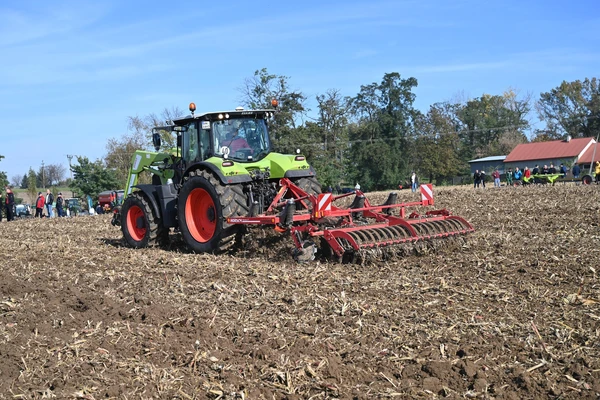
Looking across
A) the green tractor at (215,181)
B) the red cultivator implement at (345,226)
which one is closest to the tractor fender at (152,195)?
the green tractor at (215,181)

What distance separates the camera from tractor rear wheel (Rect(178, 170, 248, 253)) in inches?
350

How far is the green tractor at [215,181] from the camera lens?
9.02 meters

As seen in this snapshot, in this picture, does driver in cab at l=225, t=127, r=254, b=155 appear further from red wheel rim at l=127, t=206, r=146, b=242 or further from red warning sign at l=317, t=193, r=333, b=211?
red wheel rim at l=127, t=206, r=146, b=242

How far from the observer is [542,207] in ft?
48.7

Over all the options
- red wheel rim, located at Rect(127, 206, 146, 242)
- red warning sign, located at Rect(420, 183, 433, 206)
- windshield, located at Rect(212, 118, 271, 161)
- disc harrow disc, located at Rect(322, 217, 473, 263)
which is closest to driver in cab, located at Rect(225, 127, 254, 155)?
windshield, located at Rect(212, 118, 271, 161)

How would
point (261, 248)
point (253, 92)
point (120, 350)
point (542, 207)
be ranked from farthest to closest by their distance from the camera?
point (253, 92) → point (542, 207) → point (261, 248) → point (120, 350)

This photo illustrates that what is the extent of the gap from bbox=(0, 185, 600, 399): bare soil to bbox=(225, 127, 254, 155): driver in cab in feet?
6.24

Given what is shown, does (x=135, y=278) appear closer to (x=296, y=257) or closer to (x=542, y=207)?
(x=296, y=257)

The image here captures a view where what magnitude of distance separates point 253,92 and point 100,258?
35.5 meters

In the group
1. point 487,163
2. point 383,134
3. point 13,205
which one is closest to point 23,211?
point 13,205

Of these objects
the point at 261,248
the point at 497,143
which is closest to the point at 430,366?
the point at 261,248

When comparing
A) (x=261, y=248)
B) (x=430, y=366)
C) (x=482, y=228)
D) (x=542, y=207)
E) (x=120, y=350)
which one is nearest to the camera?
(x=430, y=366)

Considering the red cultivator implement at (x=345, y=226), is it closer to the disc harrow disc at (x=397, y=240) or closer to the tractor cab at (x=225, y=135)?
the disc harrow disc at (x=397, y=240)

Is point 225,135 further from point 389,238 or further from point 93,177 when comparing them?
point 93,177
